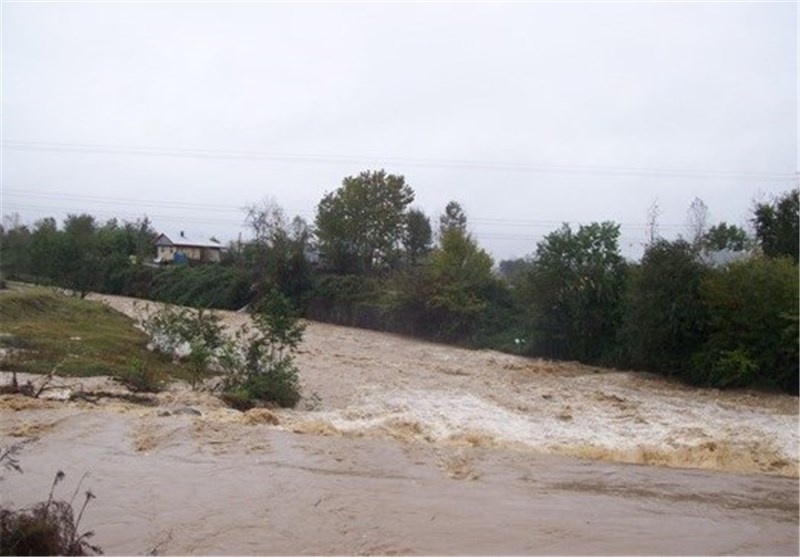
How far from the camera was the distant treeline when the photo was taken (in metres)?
22.5

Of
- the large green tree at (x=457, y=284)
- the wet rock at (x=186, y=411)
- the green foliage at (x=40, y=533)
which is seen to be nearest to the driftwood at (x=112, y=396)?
the wet rock at (x=186, y=411)

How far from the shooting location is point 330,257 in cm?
4328

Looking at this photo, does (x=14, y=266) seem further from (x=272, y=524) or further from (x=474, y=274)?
(x=272, y=524)

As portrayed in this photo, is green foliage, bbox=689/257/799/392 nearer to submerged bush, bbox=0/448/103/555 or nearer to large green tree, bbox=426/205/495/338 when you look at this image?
large green tree, bbox=426/205/495/338

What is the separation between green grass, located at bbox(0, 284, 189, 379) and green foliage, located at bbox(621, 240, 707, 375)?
1486 centimetres

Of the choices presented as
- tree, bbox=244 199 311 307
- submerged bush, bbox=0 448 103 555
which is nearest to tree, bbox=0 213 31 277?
tree, bbox=244 199 311 307

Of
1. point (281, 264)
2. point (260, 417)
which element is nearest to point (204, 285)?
point (281, 264)

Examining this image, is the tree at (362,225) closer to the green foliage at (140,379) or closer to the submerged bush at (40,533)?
the green foliage at (140,379)

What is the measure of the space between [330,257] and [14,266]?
20.1m

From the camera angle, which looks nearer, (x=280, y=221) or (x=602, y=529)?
(x=602, y=529)

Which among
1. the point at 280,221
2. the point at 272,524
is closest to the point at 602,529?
the point at 272,524

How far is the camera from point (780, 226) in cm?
2391

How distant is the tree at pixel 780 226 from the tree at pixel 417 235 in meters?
23.7

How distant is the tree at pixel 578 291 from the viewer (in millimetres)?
29812
